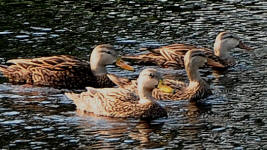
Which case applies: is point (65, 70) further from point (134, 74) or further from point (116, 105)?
point (116, 105)

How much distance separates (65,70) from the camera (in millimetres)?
20844

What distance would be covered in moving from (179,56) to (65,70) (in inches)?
117

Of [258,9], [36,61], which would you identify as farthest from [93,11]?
[36,61]

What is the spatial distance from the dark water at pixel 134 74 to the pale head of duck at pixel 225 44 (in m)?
0.34

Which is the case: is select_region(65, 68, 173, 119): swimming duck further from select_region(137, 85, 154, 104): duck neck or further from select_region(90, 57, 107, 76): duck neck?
select_region(90, 57, 107, 76): duck neck

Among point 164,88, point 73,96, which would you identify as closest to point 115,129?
point 164,88

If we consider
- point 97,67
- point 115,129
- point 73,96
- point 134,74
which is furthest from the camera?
point 134,74

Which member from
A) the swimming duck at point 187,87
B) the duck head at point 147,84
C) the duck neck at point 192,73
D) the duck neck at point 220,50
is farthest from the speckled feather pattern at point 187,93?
the duck neck at point 220,50

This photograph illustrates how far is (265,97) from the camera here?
1862cm

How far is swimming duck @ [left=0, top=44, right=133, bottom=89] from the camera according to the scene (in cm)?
2072

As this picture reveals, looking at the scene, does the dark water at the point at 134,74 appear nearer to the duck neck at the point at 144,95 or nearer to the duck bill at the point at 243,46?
the duck bill at the point at 243,46

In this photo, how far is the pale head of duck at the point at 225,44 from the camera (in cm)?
2291

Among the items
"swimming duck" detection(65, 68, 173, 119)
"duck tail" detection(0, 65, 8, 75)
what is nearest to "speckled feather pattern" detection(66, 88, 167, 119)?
"swimming duck" detection(65, 68, 173, 119)

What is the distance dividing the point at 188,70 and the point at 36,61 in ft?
10.9
